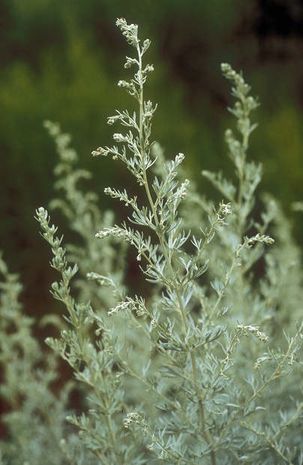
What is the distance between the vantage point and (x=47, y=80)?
5.68 meters

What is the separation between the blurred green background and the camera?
5348 mm

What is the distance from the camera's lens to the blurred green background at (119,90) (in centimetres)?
535

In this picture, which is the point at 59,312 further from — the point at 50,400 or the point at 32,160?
the point at 50,400

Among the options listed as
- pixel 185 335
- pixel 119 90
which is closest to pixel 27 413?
pixel 185 335

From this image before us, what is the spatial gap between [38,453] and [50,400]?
312 mm

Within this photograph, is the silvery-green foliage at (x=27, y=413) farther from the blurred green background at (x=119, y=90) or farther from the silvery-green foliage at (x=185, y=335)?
the blurred green background at (x=119, y=90)

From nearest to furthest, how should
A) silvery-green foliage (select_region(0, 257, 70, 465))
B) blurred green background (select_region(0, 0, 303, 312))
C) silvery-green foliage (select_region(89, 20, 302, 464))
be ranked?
1. silvery-green foliage (select_region(89, 20, 302, 464))
2. silvery-green foliage (select_region(0, 257, 70, 465))
3. blurred green background (select_region(0, 0, 303, 312))

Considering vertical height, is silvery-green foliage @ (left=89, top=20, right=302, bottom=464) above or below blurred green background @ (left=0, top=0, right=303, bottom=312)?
below

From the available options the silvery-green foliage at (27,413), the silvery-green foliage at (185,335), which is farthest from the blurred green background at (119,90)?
the silvery-green foliage at (185,335)

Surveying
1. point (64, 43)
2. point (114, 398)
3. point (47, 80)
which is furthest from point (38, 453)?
point (64, 43)

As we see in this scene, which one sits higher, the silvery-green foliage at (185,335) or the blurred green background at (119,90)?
the blurred green background at (119,90)

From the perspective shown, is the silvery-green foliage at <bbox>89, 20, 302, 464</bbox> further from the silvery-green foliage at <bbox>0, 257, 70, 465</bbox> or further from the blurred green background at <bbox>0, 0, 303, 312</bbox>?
the blurred green background at <bbox>0, 0, 303, 312</bbox>

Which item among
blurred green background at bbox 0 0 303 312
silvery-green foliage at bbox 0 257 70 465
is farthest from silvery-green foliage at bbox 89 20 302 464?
blurred green background at bbox 0 0 303 312

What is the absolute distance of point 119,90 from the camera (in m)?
5.67
